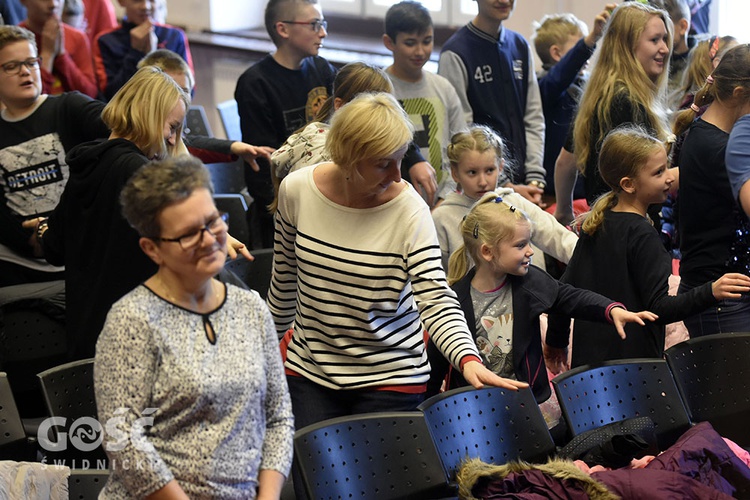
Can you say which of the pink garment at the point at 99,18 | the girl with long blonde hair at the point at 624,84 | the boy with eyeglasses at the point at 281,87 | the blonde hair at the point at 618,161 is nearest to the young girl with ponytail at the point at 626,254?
the blonde hair at the point at 618,161

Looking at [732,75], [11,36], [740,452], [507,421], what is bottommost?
[740,452]

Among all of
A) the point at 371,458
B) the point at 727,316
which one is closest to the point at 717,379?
the point at 727,316

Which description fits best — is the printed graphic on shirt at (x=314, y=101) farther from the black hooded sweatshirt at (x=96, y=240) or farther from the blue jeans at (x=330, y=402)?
the blue jeans at (x=330, y=402)

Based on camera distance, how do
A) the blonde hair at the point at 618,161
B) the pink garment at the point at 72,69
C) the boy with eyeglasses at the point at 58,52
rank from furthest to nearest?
the pink garment at the point at 72,69 → the boy with eyeglasses at the point at 58,52 → the blonde hair at the point at 618,161

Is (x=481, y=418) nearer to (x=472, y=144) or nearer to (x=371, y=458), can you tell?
(x=371, y=458)

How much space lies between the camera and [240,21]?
826cm

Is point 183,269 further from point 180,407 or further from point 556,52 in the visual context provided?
point 556,52

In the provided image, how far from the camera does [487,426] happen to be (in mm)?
2666


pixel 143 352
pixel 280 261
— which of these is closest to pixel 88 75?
pixel 280 261

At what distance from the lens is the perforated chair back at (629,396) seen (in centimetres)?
281

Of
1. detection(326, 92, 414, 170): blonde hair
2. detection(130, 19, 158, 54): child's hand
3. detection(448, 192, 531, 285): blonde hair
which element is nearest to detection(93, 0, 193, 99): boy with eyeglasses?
detection(130, 19, 158, 54): child's hand

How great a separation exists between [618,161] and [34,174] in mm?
2026

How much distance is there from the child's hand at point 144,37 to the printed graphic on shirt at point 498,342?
3.15 metres

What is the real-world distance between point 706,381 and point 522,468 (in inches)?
32.5
